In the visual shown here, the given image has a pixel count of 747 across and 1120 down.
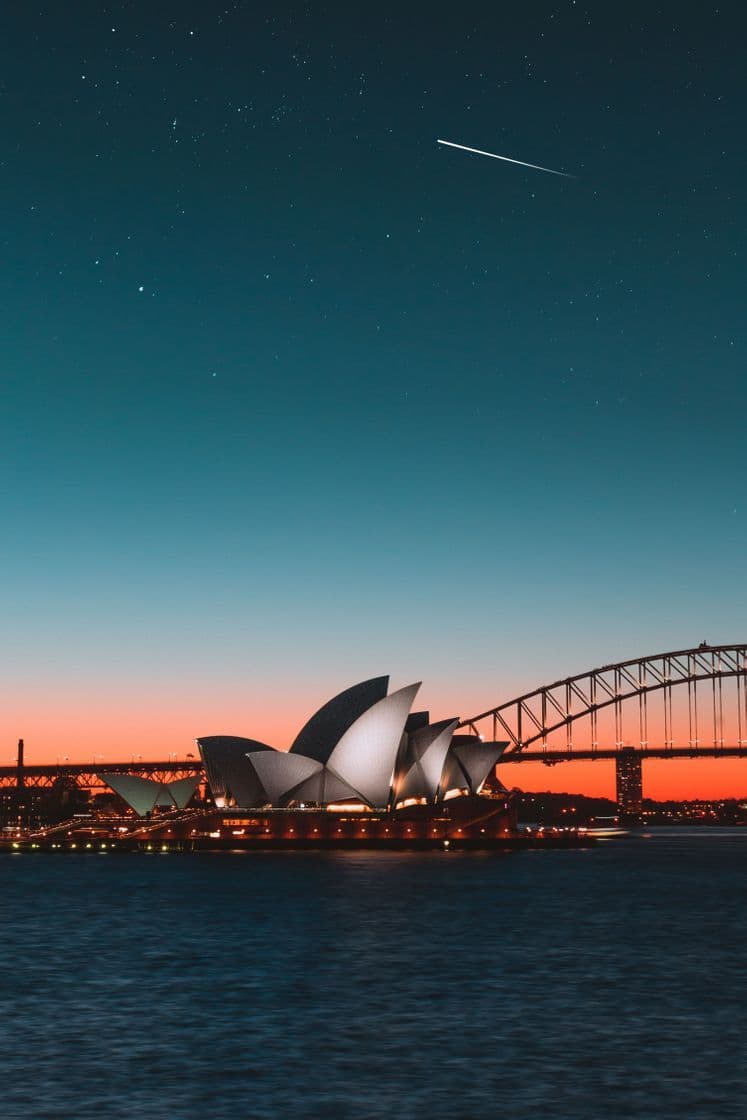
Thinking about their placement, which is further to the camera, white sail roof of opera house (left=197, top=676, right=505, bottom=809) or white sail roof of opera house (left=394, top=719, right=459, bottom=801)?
white sail roof of opera house (left=394, top=719, right=459, bottom=801)

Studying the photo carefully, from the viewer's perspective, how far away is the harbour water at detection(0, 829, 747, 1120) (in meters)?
24.1

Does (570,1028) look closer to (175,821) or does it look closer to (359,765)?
(359,765)

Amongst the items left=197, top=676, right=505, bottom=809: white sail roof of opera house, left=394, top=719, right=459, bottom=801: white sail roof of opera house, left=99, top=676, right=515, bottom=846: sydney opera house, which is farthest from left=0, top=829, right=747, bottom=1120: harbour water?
left=394, top=719, right=459, bottom=801: white sail roof of opera house

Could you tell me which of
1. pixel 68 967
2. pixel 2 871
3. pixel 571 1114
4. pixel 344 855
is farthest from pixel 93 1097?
pixel 344 855

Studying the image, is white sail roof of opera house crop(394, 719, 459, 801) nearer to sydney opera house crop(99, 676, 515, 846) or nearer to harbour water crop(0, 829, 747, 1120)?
sydney opera house crop(99, 676, 515, 846)

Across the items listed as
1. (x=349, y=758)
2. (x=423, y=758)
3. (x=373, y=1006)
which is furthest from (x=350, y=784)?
(x=373, y=1006)

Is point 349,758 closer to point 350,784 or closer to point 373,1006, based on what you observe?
point 350,784

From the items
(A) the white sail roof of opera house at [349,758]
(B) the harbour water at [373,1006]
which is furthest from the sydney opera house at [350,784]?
(B) the harbour water at [373,1006]

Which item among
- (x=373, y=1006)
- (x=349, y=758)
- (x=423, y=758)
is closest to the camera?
(x=373, y=1006)

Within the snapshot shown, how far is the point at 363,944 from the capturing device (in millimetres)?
48812

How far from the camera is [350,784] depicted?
126m

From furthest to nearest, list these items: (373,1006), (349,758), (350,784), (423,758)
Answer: (423,758)
(350,784)
(349,758)
(373,1006)

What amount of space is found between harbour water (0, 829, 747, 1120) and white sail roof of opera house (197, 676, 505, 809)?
1875 inches

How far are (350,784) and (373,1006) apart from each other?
3636 inches
